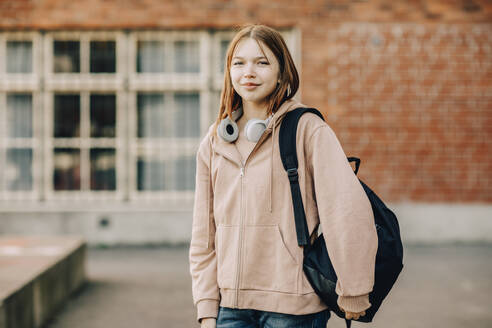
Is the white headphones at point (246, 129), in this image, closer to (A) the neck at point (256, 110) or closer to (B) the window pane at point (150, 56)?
(A) the neck at point (256, 110)

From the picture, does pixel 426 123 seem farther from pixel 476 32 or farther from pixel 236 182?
pixel 236 182

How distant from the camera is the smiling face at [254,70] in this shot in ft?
6.38

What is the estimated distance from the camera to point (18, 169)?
27.4 feet

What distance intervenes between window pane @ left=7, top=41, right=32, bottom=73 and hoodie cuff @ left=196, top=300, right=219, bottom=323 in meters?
7.36

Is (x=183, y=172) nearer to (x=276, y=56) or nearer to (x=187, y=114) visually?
(x=187, y=114)

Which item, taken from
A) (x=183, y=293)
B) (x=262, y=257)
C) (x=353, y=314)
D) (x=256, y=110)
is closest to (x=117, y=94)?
(x=183, y=293)

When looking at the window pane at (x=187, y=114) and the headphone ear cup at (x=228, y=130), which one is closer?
the headphone ear cup at (x=228, y=130)

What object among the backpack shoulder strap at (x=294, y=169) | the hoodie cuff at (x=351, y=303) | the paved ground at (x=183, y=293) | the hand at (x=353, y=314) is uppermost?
the backpack shoulder strap at (x=294, y=169)

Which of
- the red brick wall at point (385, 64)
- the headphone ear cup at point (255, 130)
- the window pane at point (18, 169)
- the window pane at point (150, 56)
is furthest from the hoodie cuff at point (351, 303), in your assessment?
the window pane at point (18, 169)

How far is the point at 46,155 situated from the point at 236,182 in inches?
279

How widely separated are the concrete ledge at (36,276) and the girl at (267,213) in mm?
2114

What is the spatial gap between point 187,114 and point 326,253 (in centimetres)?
676

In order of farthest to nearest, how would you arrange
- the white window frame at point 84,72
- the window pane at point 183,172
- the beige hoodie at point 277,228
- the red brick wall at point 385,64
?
the window pane at point 183,172 < the white window frame at point 84,72 < the red brick wall at point 385,64 < the beige hoodie at point 277,228

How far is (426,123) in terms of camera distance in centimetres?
807
